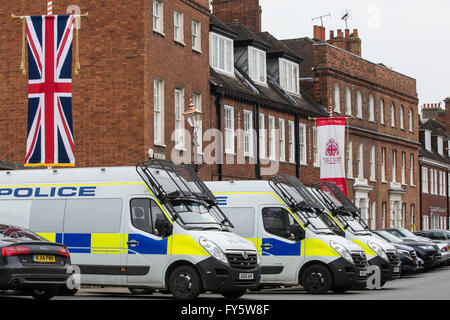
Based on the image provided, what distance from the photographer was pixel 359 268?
21906 millimetres

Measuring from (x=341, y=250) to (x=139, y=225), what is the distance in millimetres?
4866

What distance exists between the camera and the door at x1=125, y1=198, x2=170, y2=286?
18766mm

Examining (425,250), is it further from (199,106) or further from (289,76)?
(289,76)

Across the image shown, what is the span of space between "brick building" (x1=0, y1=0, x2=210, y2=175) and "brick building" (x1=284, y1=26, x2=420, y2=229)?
705 inches

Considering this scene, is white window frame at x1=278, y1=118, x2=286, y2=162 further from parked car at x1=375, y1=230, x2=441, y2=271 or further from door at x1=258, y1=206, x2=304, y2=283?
door at x1=258, y1=206, x2=304, y2=283

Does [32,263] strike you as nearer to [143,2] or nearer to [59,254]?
[59,254]

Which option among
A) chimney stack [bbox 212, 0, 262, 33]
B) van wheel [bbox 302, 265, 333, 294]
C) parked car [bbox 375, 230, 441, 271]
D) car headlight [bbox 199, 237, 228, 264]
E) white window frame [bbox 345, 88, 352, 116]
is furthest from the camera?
white window frame [bbox 345, 88, 352, 116]

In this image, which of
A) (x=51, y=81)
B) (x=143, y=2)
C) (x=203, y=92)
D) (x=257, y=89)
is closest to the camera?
(x=51, y=81)

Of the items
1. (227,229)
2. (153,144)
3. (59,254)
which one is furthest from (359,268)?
(153,144)

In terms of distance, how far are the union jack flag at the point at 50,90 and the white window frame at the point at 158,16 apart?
347 inches

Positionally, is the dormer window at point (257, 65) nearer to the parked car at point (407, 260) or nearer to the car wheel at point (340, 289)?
the parked car at point (407, 260)

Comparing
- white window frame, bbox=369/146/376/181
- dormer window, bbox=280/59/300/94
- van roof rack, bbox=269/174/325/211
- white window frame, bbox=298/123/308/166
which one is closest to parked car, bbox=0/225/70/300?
van roof rack, bbox=269/174/325/211

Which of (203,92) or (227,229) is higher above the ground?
(203,92)
